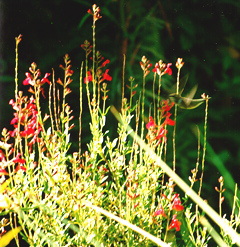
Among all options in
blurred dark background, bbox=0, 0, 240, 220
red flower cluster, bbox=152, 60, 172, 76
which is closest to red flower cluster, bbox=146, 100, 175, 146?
red flower cluster, bbox=152, 60, 172, 76

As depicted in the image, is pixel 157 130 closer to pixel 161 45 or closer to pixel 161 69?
pixel 161 69

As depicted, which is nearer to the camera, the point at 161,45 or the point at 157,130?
the point at 157,130

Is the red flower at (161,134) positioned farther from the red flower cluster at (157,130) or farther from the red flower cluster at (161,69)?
the red flower cluster at (161,69)

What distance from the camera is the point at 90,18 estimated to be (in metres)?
3.02

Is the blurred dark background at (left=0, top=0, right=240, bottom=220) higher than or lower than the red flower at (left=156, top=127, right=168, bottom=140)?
higher

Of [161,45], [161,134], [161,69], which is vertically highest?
[161,45]

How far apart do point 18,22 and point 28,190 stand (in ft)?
4.49

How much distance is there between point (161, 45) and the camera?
2.91 metres

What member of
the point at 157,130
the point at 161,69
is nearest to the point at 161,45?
the point at 161,69

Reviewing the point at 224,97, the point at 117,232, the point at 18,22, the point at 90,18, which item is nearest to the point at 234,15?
the point at 224,97

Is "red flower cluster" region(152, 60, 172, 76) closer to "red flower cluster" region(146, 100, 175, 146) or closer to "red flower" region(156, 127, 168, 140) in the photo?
"red flower cluster" region(146, 100, 175, 146)

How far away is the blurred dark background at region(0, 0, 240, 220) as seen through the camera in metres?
2.84

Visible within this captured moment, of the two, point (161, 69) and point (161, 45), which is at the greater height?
point (161, 45)

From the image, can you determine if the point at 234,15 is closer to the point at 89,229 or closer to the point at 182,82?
the point at 182,82
